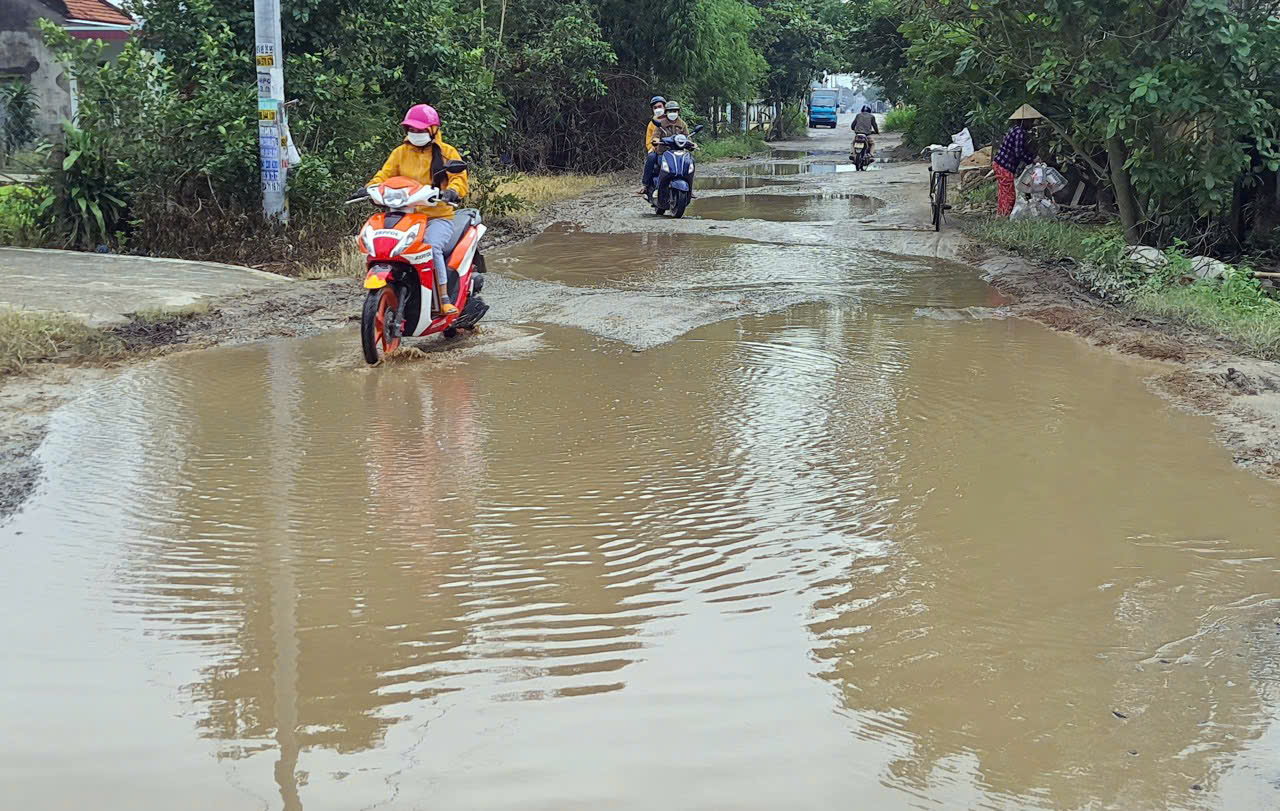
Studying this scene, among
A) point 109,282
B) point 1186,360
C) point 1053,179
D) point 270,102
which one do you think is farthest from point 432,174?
point 1053,179

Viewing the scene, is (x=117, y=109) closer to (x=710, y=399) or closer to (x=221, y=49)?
(x=221, y=49)

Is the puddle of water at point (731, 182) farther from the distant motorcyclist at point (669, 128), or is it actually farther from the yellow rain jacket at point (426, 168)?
the yellow rain jacket at point (426, 168)

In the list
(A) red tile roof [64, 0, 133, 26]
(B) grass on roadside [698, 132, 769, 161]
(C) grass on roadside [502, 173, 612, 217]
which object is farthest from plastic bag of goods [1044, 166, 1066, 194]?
(B) grass on roadside [698, 132, 769, 161]

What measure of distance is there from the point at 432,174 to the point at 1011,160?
9512 millimetres

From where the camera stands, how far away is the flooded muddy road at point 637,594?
118 inches

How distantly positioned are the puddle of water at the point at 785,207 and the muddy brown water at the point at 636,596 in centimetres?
952

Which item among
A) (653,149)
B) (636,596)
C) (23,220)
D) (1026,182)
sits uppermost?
(653,149)

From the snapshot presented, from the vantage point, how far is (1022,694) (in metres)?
3.34

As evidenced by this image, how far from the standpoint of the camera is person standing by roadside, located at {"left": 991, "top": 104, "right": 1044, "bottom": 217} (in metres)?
15.1

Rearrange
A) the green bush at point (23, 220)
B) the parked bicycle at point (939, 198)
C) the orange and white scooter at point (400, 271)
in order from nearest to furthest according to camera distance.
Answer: the orange and white scooter at point (400, 271)
the green bush at point (23, 220)
the parked bicycle at point (939, 198)

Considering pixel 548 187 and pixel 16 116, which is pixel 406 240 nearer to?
pixel 548 187

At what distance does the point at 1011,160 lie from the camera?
15234 mm

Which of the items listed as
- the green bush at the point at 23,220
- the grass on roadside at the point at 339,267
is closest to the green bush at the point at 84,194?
the green bush at the point at 23,220

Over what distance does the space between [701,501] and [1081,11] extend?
7482mm
